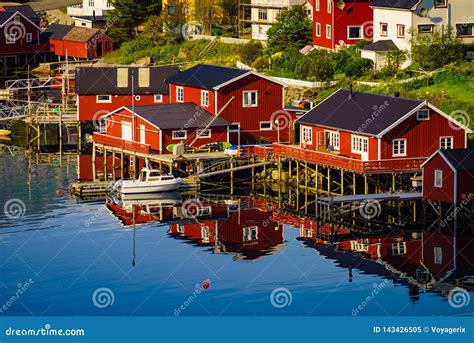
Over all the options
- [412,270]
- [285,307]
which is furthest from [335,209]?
[285,307]

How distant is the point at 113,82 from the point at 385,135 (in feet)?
76.7

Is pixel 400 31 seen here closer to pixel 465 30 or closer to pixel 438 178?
pixel 465 30

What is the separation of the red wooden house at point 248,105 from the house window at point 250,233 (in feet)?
47.2

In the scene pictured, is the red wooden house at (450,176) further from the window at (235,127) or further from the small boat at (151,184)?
the window at (235,127)

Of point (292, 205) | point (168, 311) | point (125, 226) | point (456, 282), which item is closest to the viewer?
point (168, 311)

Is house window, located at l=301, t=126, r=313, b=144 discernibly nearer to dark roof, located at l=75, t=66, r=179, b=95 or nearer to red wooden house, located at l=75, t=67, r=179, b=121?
red wooden house, located at l=75, t=67, r=179, b=121

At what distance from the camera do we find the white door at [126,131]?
79500mm

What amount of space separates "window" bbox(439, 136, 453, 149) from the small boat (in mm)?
12260

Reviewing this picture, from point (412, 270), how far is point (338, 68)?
4015cm

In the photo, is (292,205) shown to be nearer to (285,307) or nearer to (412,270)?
(412,270)

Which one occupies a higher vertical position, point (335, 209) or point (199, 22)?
point (199, 22)

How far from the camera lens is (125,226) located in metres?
64.9

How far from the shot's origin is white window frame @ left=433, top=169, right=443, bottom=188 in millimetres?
63781

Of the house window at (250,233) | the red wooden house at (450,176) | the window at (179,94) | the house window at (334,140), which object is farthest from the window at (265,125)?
the red wooden house at (450,176)
